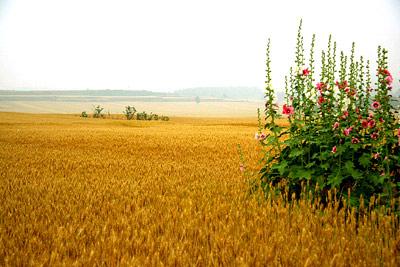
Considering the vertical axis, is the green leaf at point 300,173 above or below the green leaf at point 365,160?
below

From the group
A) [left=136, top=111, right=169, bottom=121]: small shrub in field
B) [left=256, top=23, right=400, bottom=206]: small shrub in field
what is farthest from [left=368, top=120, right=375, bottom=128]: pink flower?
[left=136, top=111, right=169, bottom=121]: small shrub in field

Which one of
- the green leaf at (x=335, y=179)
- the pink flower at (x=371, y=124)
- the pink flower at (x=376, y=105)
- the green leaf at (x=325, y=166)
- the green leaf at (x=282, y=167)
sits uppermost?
the pink flower at (x=376, y=105)

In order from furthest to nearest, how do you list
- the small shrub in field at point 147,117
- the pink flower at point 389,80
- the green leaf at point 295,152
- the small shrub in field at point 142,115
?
the small shrub in field at point 147,117 < the small shrub in field at point 142,115 < the green leaf at point 295,152 < the pink flower at point 389,80

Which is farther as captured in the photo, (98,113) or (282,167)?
(98,113)

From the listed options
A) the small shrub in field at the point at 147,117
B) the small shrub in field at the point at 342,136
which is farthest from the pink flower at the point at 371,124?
the small shrub in field at the point at 147,117

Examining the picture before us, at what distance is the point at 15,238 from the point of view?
314 centimetres

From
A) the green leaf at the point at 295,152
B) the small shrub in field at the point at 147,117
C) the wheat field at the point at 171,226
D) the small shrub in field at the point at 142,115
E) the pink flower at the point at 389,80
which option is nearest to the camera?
the wheat field at the point at 171,226

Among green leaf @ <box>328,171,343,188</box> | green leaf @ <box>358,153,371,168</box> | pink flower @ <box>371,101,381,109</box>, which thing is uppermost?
pink flower @ <box>371,101,381,109</box>

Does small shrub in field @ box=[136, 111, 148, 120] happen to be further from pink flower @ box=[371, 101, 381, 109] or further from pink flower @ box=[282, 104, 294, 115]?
pink flower @ box=[371, 101, 381, 109]

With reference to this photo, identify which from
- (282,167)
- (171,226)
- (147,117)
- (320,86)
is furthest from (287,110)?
(147,117)

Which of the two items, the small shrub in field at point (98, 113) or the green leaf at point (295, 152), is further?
the small shrub in field at point (98, 113)

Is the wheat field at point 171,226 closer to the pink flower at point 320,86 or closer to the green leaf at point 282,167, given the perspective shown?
the green leaf at point 282,167

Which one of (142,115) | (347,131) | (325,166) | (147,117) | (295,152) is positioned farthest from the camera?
(147,117)

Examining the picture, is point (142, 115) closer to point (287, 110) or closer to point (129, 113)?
point (129, 113)
